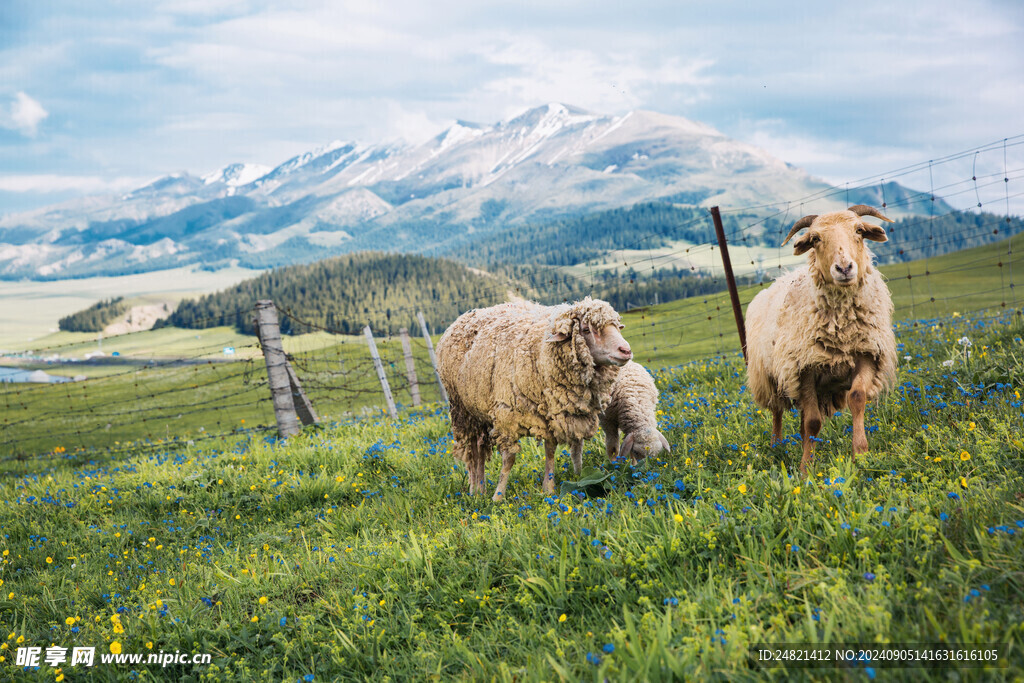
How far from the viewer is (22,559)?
630cm

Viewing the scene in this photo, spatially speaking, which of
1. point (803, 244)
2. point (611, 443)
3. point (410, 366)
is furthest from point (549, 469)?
point (410, 366)

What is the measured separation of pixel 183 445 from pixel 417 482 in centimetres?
922

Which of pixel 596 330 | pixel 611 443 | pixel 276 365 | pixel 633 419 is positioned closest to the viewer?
pixel 596 330

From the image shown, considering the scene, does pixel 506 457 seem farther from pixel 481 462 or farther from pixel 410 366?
pixel 410 366

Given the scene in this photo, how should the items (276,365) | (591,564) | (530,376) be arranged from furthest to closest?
(276,365), (530,376), (591,564)

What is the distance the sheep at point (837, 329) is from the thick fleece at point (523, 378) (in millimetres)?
1854

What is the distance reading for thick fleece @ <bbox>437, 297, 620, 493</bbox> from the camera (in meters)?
5.76

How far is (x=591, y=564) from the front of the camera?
3.61 meters

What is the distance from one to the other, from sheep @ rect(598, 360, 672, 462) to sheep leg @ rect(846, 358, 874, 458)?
209cm

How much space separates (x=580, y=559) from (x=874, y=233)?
13.9 ft

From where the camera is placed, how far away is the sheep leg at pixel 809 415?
5297mm

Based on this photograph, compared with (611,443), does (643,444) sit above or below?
above

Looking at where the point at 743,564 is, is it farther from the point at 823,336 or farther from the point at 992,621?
the point at 823,336

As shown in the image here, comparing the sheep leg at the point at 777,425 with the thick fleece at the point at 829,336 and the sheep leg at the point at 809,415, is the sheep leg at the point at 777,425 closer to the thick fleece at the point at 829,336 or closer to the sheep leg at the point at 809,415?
the thick fleece at the point at 829,336
